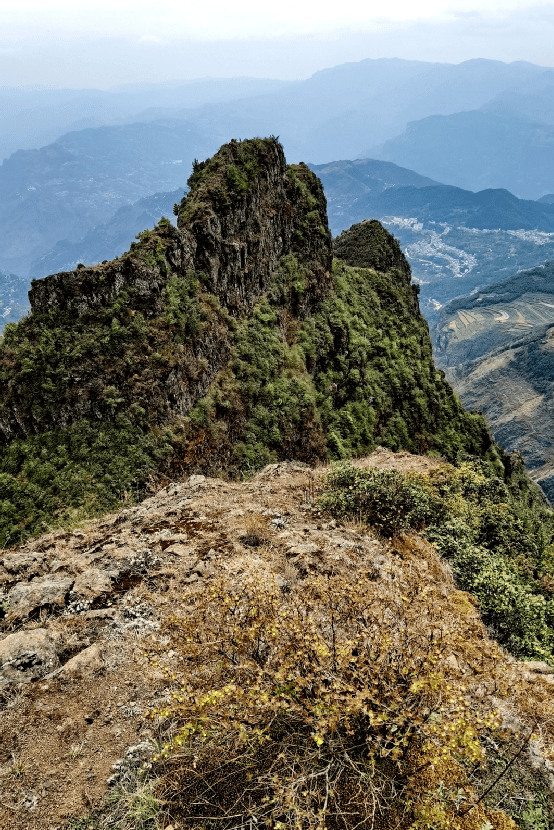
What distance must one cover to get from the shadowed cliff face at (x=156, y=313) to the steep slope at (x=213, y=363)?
0.21 ft

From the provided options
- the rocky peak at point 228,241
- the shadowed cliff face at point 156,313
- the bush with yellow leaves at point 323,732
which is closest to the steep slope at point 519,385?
the rocky peak at point 228,241

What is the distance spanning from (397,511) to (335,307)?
22.7 m

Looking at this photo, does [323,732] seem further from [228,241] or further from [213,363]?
[228,241]

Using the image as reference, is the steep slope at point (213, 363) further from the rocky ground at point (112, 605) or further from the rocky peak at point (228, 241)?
the rocky ground at point (112, 605)

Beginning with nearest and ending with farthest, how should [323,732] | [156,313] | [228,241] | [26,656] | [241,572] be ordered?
[323,732], [26,656], [241,572], [156,313], [228,241]

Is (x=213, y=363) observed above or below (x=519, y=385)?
above

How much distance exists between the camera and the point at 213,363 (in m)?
22.2

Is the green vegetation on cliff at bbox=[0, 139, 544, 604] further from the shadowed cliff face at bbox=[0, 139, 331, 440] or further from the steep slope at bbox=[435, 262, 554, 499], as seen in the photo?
the steep slope at bbox=[435, 262, 554, 499]

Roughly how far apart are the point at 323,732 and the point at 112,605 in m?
5.44

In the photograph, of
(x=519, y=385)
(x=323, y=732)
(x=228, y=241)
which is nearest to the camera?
(x=323, y=732)

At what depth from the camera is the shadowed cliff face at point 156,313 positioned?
17000 millimetres

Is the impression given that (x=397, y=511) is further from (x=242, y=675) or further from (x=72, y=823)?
(x=72, y=823)

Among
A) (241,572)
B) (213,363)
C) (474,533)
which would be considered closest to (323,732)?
(241,572)

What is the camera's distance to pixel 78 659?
658cm
